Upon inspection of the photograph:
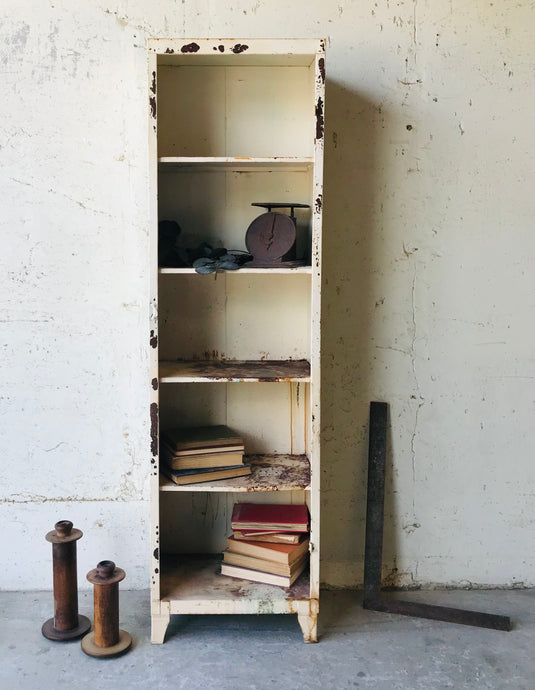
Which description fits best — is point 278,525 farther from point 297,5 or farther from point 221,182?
point 297,5

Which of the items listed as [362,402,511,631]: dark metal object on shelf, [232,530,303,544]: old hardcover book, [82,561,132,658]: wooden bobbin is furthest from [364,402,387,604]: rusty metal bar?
[82,561,132,658]: wooden bobbin

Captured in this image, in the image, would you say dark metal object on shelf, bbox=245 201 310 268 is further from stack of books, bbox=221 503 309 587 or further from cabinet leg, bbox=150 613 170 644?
cabinet leg, bbox=150 613 170 644

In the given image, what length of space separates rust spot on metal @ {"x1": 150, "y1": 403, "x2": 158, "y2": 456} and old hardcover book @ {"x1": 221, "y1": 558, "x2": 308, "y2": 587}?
0.61 metres

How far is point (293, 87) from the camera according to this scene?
112 inches

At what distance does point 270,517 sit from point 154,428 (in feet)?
2.03

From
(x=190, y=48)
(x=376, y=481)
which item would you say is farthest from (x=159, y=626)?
(x=190, y=48)

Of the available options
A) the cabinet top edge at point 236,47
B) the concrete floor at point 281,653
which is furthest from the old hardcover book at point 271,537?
the cabinet top edge at point 236,47

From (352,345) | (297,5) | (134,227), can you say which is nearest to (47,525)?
(134,227)

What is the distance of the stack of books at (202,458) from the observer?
2654 millimetres

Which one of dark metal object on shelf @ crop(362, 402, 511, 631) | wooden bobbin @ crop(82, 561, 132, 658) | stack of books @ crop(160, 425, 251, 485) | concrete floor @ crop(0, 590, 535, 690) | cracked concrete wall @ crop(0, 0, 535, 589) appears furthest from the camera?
dark metal object on shelf @ crop(362, 402, 511, 631)

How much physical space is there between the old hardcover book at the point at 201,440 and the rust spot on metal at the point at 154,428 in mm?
118

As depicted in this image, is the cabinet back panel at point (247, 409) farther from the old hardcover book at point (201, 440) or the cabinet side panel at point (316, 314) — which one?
the cabinet side panel at point (316, 314)

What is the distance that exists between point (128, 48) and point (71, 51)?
228 mm

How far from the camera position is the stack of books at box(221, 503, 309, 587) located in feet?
8.91
